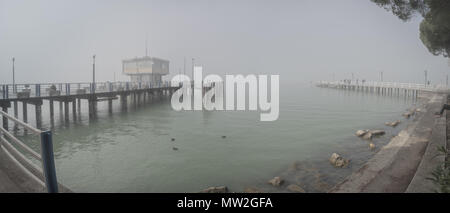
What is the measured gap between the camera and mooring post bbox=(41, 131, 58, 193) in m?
3.00

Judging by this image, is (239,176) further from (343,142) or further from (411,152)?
(343,142)

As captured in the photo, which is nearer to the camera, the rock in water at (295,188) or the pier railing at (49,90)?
the rock in water at (295,188)

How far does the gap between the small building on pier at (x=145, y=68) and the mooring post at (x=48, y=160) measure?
2338 inches

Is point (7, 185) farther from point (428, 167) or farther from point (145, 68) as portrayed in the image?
point (145, 68)

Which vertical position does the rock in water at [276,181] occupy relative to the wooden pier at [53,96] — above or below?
below

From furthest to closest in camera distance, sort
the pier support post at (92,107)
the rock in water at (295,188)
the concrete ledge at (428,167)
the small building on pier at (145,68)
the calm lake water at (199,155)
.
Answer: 1. the small building on pier at (145,68)
2. the pier support post at (92,107)
3. the calm lake water at (199,155)
4. the rock in water at (295,188)
5. the concrete ledge at (428,167)

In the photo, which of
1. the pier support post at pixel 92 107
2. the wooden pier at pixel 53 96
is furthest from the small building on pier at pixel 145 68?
the pier support post at pixel 92 107

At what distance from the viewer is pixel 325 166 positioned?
34.0 feet

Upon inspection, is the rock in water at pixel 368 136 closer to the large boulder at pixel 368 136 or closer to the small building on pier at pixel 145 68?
the large boulder at pixel 368 136

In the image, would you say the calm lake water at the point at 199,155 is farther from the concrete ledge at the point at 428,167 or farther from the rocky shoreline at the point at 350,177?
the concrete ledge at the point at 428,167

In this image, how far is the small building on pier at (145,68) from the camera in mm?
60516

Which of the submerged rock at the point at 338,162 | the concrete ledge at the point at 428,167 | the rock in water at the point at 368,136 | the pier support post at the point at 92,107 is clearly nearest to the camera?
the concrete ledge at the point at 428,167

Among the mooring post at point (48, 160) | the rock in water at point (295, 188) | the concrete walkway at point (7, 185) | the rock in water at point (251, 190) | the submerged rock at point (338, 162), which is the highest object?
the mooring post at point (48, 160)
